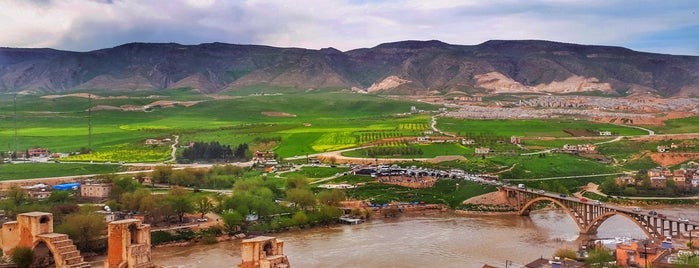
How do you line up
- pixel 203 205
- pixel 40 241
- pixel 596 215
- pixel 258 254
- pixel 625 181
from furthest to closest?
pixel 625 181 < pixel 203 205 < pixel 596 215 < pixel 40 241 < pixel 258 254

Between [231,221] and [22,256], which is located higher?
[22,256]

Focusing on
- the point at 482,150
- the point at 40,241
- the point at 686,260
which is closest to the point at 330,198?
the point at 40,241

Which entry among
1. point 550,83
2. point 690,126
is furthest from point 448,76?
point 690,126

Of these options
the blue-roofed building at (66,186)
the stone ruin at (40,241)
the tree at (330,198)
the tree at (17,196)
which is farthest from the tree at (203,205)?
the stone ruin at (40,241)

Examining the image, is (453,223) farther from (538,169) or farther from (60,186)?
(60,186)

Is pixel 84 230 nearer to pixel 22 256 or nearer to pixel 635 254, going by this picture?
pixel 22 256

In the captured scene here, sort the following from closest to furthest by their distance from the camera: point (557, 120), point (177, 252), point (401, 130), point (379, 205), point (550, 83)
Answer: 1. point (177, 252)
2. point (379, 205)
3. point (401, 130)
4. point (557, 120)
5. point (550, 83)

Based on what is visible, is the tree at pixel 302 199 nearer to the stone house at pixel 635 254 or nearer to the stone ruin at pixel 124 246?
the stone house at pixel 635 254
